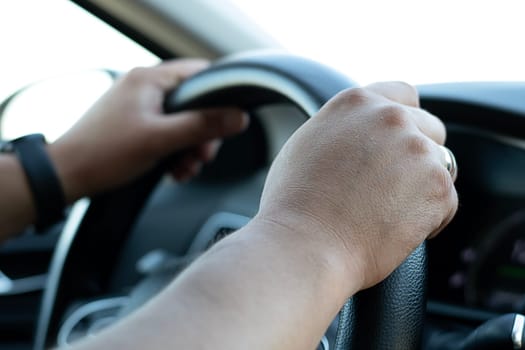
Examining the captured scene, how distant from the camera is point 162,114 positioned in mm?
1129

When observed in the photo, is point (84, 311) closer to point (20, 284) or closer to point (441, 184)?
point (20, 284)

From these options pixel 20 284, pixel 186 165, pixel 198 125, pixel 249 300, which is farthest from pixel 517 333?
pixel 20 284

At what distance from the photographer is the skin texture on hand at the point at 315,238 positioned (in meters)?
0.51

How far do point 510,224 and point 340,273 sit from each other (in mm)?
624

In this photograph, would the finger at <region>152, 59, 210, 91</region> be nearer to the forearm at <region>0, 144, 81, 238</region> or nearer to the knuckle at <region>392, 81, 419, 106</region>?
the forearm at <region>0, 144, 81, 238</region>

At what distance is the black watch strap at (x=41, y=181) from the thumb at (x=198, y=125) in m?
0.16

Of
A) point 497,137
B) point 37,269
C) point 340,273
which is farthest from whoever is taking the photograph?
point 37,269

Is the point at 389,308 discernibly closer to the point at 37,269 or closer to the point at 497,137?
the point at 497,137

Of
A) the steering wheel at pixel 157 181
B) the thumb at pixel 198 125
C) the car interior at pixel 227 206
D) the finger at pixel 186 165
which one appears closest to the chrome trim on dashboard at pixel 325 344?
the car interior at pixel 227 206

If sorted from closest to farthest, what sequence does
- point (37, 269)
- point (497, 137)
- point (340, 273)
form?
point (340, 273), point (497, 137), point (37, 269)

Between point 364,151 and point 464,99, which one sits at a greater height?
point 364,151

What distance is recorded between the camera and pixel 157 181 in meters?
1.25

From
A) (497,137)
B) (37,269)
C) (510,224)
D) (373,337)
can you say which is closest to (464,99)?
(497,137)

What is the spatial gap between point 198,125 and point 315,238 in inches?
20.7
